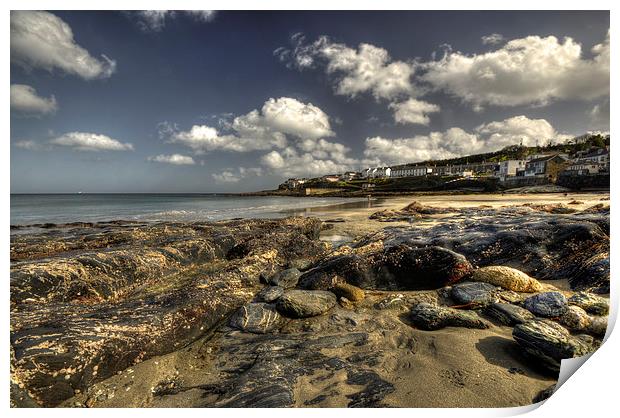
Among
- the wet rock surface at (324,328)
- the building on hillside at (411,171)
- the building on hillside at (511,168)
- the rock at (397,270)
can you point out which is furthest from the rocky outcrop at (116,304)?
the building on hillside at (411,171)

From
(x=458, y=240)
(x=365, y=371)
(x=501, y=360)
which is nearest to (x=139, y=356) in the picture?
(x=365, y=371)

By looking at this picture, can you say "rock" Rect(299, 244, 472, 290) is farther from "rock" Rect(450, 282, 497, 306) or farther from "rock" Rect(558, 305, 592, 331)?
"rock" Rect(558, 305, 592, 331)

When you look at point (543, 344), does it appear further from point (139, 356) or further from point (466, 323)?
point (139, 356)

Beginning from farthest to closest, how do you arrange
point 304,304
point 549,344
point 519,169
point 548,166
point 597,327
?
point 519,169
point 548,166
point 304,304
point 597,327
point 549,344

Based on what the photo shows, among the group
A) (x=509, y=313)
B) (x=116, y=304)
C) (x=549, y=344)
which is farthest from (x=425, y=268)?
(x=116, y=304)

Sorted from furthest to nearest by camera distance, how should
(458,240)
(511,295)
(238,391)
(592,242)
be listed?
(458,240)
(592,242)
(511,295)
(238,391)

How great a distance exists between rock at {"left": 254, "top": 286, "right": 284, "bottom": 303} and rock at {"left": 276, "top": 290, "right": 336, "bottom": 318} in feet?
1.25

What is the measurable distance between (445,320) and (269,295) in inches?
104

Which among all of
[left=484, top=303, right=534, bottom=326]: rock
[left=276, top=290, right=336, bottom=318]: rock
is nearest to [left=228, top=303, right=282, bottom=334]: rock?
[left=276, top=290, right=336, bottom=318]: rock

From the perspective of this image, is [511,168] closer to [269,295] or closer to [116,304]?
[269,295]

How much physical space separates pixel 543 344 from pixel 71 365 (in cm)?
439

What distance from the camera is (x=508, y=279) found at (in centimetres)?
413

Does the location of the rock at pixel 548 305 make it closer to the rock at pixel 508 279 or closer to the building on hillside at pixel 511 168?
the rock at pixel 508 279

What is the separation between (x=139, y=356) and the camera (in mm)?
2779
